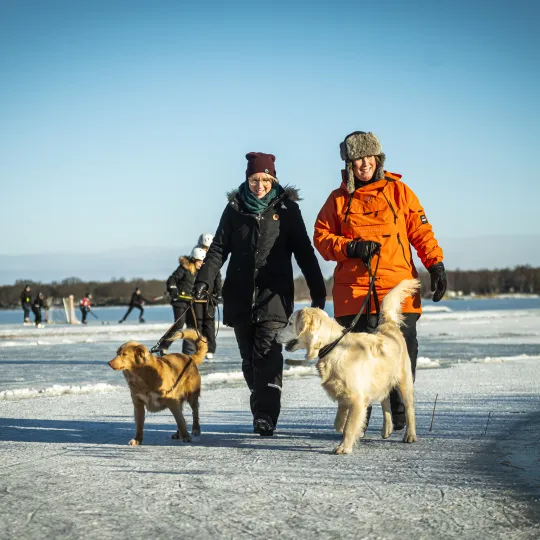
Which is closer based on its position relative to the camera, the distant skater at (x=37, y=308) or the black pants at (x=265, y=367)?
the black pants at (x=265, y=367)

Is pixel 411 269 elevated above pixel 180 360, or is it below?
above

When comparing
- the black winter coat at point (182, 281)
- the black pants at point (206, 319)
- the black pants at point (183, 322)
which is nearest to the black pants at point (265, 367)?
the black pants at point (183, 322)

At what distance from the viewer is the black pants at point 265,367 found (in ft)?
21.1

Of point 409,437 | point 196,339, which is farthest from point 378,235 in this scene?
point 196,339

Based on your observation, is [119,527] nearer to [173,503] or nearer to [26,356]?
[173,503]

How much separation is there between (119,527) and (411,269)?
357 centimetres

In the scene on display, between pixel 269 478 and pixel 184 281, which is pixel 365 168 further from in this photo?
pixel 184 281

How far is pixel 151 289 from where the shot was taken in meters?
111

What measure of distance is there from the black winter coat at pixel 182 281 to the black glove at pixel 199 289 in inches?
282

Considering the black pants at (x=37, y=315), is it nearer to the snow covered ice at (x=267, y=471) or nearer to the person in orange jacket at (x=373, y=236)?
the snow covered ice at (x=267, y=471)

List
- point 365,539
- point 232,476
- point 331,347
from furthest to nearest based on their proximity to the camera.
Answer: point 331,347, point 232,476, point 365,539

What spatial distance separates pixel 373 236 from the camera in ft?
20.3

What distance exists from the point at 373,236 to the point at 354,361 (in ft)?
3.90

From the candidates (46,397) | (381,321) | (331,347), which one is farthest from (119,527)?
(46,397)
